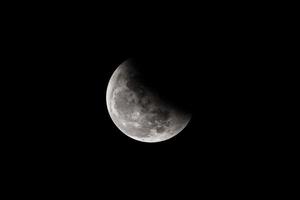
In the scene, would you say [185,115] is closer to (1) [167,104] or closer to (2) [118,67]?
(1) [167,104]

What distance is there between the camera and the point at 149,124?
15.4ft

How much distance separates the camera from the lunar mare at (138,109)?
4555 mm

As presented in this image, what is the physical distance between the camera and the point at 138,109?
4.57m

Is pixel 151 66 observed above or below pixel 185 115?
above

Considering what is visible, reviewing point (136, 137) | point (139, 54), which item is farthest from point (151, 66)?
point (136, 137)

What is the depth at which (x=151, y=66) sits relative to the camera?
15.0 ft

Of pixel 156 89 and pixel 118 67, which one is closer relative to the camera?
pixel 156 89

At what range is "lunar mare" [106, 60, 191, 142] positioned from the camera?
14.9 ft

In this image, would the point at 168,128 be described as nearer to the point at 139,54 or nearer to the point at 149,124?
the point at 149,124

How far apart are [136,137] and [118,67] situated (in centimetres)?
141

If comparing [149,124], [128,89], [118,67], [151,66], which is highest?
[118,67]

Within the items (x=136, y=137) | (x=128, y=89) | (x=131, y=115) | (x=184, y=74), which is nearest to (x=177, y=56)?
(x=184, y=74)

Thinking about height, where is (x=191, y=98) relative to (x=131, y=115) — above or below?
above

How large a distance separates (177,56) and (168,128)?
1.34 m
